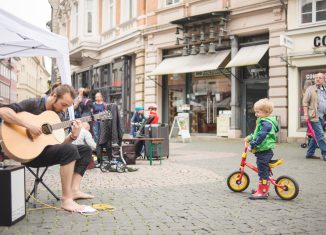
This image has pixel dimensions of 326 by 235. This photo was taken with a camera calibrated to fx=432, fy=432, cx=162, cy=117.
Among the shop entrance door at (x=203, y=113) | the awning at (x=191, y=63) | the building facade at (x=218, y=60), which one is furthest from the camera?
the shop entrance door at (x=203, y=113)

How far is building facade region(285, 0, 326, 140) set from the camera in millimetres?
15043

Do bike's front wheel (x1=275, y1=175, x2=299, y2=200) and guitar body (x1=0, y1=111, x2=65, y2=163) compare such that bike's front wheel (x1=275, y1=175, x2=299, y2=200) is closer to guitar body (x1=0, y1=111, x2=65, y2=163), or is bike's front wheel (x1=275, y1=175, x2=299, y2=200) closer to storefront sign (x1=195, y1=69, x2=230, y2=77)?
guitar body (x1=0, y1=111, x2=65, y2=163)

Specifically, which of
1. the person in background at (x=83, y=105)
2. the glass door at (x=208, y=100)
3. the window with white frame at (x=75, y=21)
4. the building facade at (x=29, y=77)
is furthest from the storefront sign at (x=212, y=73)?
the building facade at (x=29, y=77)

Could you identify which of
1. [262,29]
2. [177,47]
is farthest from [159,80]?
[262,29]

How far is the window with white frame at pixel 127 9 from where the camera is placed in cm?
2298

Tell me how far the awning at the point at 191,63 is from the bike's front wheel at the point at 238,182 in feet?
37.4

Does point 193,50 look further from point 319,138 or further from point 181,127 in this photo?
point 319,138

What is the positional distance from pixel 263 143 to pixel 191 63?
44.1 ft

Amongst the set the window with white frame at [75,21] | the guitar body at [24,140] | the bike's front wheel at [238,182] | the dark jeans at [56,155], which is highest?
the window with white frame at [75,21]

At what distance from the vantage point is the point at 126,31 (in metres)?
23.1

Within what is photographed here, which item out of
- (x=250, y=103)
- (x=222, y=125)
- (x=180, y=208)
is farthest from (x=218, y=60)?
(x=180, y=208)

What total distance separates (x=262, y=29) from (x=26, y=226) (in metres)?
14.0

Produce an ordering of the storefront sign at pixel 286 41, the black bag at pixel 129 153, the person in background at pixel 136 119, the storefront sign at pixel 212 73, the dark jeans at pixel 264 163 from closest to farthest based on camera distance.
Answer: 1. the dark jeans at pixel 264 163
2. the black bag at pixel 129 153
3. the person in background at pixel 136 119
4. the storefront sign at pixel 286 41
5. the storefront sign at pixel 212 73

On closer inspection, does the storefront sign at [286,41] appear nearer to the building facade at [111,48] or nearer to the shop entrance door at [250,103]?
the shop entrance door at [250,103]
